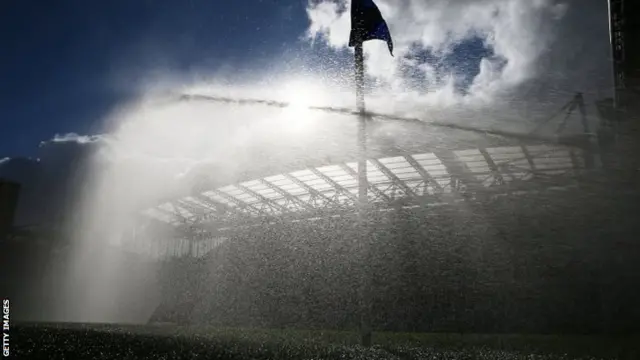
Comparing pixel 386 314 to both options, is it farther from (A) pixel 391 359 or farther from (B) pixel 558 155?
(A) pixel 391 359

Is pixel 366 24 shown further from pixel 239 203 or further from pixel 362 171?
pixel 239 203

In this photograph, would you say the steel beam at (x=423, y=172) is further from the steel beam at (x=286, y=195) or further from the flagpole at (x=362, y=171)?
the flagpole at (x=362, y=171)

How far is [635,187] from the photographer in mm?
13008

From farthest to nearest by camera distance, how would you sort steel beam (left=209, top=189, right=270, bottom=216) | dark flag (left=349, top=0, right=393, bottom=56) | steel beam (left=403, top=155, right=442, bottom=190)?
steel beam (left=209, top=189, right=270, bottom=216)
steel beam (left=403, top=155, right=442, bottom=190)
dark flag (left=349, top=0, right=393, bottom=56)

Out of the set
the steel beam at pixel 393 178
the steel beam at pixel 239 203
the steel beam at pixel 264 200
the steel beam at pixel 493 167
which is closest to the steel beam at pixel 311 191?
the steel beam at pixel 264 200

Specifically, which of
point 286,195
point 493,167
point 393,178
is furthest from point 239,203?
point 493,167

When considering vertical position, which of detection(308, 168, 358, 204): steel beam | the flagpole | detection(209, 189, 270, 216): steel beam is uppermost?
detection(308, 168, 358, 204): steel beam

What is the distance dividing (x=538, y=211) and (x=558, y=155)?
2870mm

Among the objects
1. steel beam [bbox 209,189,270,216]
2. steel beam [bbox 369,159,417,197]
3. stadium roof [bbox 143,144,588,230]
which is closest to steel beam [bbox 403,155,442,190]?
stadium roof [bbox 143,144,588,230]

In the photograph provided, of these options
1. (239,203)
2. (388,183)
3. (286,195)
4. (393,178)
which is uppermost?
(393,178)

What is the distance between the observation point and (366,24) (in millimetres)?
10031

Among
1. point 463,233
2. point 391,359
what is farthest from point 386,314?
point 391,359

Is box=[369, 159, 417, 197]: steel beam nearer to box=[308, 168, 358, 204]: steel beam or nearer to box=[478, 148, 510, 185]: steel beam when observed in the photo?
box=[308, 168, 358, 204]: steel beam

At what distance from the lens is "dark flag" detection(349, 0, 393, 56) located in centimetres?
974
